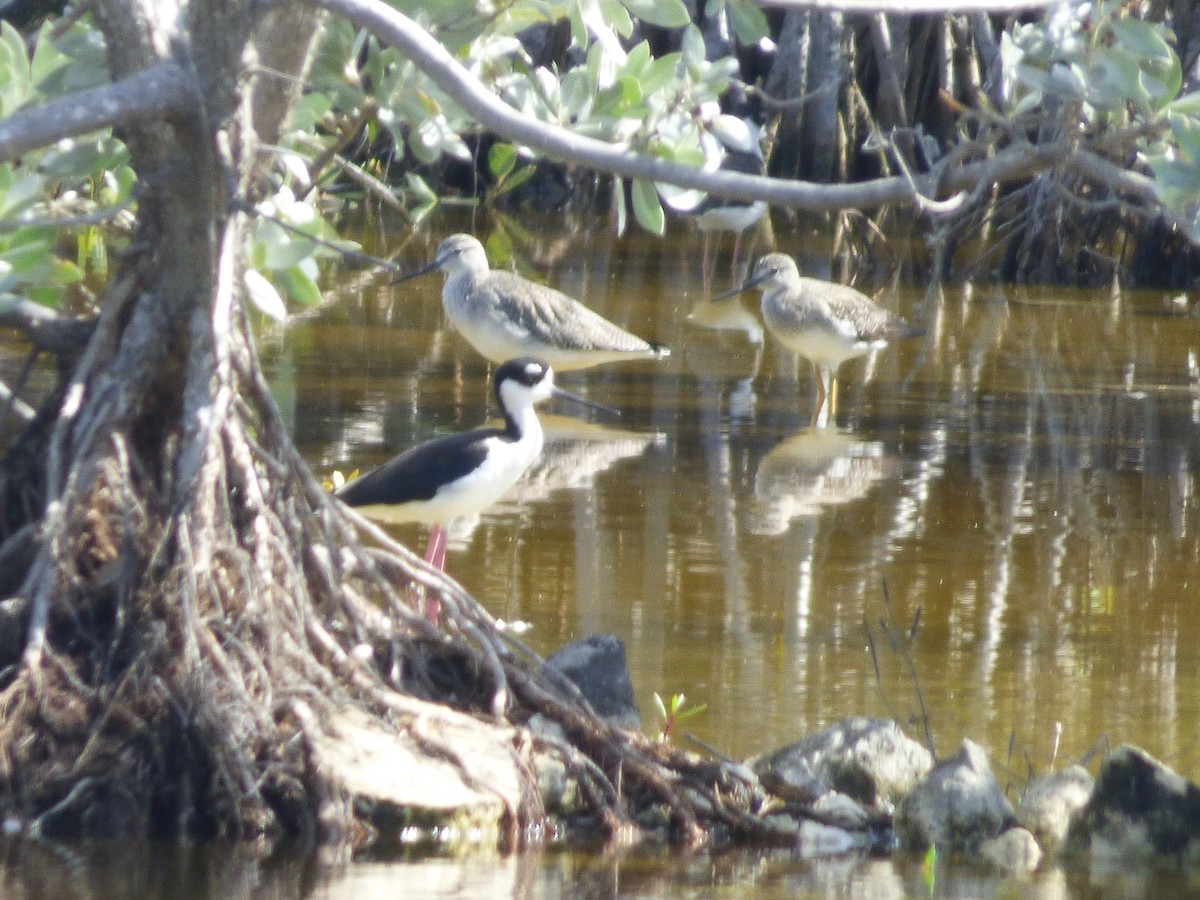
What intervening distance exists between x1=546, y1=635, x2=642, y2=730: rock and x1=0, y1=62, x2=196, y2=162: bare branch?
5.73 feet

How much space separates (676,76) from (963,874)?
2253 millimetres

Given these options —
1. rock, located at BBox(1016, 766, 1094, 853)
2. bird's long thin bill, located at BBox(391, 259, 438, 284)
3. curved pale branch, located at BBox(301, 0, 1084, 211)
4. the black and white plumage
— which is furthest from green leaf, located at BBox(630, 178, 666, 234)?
bird's long thin bill, located at BBox(391, 259, 438, 284)

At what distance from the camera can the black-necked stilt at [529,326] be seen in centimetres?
1096

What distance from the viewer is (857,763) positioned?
16.2ft

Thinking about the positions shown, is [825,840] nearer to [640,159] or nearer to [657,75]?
[640,159]

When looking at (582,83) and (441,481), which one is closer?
(582,83)

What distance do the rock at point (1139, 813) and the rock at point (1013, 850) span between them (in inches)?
4.5

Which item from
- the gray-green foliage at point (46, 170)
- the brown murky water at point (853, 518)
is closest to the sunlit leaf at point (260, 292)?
the gray-green foliage at point (46, 170)

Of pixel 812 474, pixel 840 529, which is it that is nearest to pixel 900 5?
pixel 840 529

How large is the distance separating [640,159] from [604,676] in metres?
1.75

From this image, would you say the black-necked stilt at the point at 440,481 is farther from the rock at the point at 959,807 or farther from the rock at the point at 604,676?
the rock at the point at 959,807

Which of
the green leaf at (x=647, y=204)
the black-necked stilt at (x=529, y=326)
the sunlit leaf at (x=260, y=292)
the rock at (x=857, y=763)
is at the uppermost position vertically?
the green leaf at (x=647, y=204)

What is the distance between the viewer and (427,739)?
187 inches

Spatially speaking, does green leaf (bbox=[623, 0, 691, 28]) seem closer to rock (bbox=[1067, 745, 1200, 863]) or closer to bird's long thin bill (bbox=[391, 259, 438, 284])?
rock (bbox=[1067, 745, 1200, 863])
